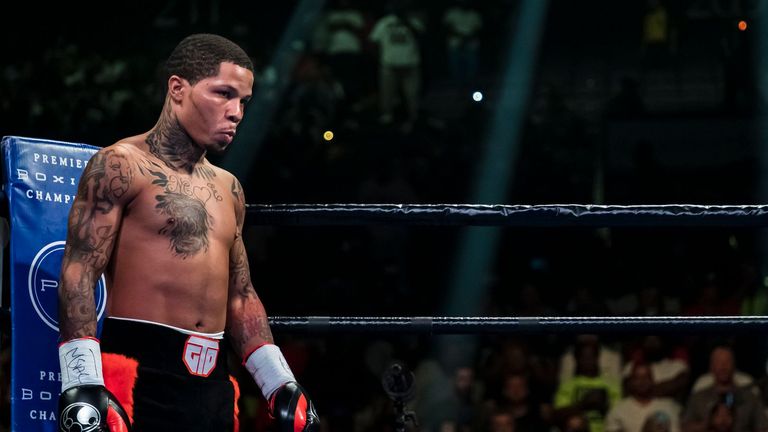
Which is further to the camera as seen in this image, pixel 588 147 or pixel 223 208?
pixel 588 147

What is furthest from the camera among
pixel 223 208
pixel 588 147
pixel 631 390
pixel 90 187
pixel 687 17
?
pixel 687 17

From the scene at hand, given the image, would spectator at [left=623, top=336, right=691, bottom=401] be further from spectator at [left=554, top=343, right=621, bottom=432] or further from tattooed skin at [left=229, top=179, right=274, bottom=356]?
tattooed skin at [left=229, top=179, right=274, bottom=356]

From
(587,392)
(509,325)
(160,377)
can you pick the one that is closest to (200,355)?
(160,377)

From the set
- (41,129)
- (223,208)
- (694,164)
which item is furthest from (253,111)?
(223,208)

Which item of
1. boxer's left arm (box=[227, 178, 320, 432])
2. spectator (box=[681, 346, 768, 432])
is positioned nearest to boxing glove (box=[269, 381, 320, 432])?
boxer's left arm (box=[227, 178, 320, 432])

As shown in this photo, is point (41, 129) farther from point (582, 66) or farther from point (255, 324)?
point (255, 324)

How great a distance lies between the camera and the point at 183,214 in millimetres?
2568

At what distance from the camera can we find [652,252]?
26.7ft

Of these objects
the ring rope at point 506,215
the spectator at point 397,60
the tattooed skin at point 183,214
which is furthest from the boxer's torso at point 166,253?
Answer: the spectator at point 397,60

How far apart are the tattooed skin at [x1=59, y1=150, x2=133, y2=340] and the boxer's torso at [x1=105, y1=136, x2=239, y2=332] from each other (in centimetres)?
4

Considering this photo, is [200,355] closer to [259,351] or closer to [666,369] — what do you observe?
[259,351]

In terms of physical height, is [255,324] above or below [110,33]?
below

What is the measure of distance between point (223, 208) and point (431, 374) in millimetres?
4097

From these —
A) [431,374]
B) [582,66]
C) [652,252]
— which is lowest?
[431,374]
